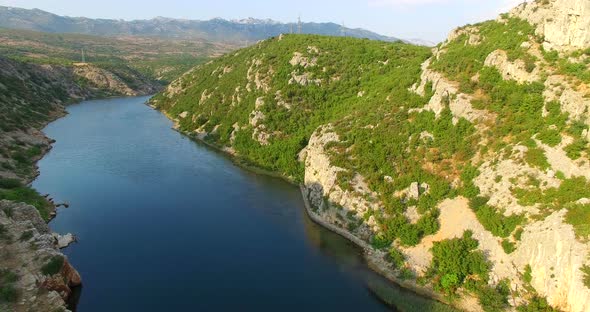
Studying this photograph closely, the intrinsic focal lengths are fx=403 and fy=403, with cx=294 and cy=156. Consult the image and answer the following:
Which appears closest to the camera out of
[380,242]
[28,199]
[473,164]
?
[380,242]

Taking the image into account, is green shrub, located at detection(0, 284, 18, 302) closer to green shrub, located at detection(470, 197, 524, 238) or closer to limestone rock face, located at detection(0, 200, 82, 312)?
limestone rock face, located at detection(0, 200, 82, 312)

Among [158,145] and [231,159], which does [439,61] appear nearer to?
[231,159]

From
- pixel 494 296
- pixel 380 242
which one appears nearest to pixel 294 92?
pixel 380 242

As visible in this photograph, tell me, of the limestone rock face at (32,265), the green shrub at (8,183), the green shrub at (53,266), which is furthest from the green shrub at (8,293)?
the green shrub at (8,183)

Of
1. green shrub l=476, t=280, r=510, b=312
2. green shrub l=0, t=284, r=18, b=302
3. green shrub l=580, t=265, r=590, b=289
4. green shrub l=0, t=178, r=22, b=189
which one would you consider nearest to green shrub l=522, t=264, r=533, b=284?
green shrub l=476, t=280, r=510, b=312

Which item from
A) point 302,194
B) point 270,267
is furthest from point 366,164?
point 270,267

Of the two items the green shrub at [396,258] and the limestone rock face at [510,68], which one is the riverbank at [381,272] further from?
the limestone rock face at [510,68]

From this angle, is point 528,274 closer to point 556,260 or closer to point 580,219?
point 556,260
